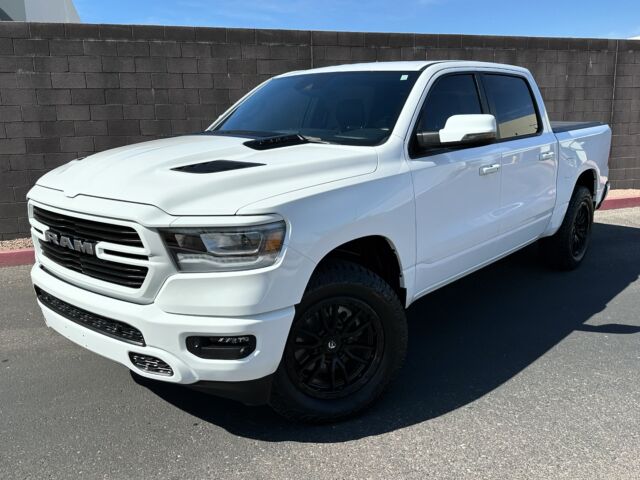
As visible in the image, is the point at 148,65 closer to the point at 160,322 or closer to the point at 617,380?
the point at 160,322

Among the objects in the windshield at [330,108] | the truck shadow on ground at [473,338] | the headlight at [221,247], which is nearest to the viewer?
the headlight at [221,247]

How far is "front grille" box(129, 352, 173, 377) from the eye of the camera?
2.49 metres

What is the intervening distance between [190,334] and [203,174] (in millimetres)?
739

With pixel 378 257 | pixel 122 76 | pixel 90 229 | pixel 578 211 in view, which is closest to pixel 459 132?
pixel 378 257

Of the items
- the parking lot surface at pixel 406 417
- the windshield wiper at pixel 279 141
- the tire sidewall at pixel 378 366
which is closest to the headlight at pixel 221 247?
the tire sidewall at pixel 378 366

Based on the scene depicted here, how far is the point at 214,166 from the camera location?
8.92 ft

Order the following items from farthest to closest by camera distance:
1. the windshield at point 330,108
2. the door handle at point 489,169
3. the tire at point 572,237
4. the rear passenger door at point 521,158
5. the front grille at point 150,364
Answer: the tire at point 572,237
the rear passenger door at point 521,158
the door handle at point 489,169
the windshield at point 330,108
the front grille at point 150,364

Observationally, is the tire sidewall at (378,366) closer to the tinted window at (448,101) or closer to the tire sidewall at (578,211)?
the tinted window at (448,101)

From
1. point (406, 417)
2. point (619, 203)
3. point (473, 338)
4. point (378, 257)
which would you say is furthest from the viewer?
point (619, 203)

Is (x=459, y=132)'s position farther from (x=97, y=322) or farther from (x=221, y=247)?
(x=97, y=322)

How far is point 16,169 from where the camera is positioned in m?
6.80

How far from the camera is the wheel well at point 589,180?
5621 mm

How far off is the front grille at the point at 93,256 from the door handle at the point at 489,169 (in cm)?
236

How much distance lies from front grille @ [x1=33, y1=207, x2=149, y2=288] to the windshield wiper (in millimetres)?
975
